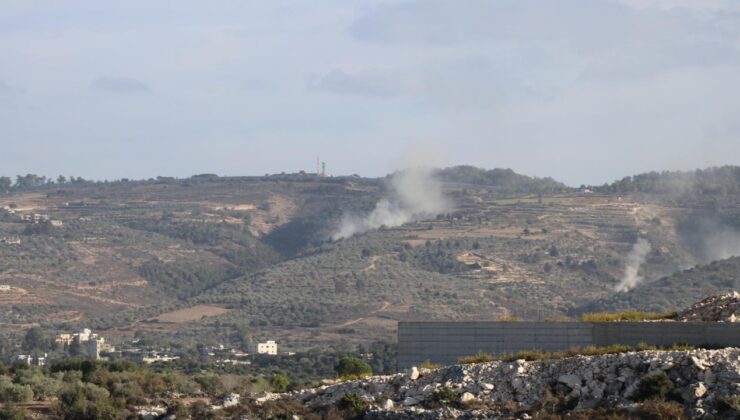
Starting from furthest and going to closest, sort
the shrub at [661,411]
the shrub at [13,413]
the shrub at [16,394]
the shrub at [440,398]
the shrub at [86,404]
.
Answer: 1. the shrub at [16,394]
2. the shrub at [13,413]
3. the shrub at [86,404]
4. the shrub at [440,398]
5. the shrub at [661,411]

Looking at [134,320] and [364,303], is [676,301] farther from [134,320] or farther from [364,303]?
[134,320]

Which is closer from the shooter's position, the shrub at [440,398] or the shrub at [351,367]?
the shrub at [440,398]

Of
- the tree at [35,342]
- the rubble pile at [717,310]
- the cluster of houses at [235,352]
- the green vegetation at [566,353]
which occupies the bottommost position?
the tree at [35,342]

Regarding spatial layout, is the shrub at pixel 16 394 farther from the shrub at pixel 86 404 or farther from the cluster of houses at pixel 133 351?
the cluster of houses at pixel 133 351

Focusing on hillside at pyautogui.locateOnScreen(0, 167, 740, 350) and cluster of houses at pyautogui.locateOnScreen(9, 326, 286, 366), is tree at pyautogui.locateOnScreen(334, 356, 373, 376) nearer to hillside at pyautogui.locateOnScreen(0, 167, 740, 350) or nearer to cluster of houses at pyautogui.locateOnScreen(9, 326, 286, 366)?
cluster of houses at pyautogui.locateOnScreen(9, 326, 286, 366)

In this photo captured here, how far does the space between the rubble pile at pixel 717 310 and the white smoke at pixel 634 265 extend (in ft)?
377

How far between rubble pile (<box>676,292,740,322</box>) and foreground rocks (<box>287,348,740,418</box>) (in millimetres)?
4815

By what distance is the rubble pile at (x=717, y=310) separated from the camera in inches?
1722

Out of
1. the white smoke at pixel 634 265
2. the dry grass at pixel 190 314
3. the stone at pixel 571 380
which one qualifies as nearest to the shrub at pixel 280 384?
the stone at pixel 571 380

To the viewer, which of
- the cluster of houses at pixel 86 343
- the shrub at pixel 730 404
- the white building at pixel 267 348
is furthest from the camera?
the white building at pixel 267 348

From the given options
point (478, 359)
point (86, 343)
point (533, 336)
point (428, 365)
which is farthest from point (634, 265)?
point (478, 359)

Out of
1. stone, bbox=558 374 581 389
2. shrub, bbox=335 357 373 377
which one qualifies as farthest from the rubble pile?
shrub, bbox=335 357 373 377

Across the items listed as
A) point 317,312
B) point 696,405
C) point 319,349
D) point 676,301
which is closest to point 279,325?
point 317,312

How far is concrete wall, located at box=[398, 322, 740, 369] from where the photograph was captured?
4116cm
